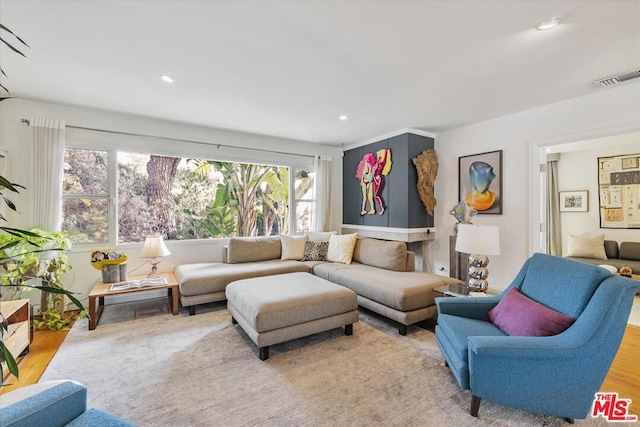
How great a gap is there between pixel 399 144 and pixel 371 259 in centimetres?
184

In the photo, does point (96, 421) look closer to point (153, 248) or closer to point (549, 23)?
point (153, 248)

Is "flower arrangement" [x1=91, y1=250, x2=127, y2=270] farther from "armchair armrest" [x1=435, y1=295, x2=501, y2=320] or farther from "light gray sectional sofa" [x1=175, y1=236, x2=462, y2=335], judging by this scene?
"armchair armrest" [x1=435, y1=295, x2=501, y2=320]

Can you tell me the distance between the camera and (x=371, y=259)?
4.04m

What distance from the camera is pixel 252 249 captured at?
4344 mm

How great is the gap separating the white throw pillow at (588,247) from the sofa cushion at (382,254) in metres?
3.48

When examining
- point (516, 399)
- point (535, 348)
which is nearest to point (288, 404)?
point (516, 399)

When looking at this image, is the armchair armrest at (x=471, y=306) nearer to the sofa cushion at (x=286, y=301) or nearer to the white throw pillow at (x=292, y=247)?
the sofa cushion at (x=286, y=301)

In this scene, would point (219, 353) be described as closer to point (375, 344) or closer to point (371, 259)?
point (375, 344)

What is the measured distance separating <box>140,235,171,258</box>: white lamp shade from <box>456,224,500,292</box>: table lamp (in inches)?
136

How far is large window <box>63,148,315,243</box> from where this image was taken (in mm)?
3697

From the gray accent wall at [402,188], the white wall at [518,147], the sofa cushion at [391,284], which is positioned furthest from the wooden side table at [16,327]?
the white wall at [518,147]

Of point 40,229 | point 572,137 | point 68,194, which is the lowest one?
point 40,229

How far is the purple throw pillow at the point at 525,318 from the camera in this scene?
1.72 metres

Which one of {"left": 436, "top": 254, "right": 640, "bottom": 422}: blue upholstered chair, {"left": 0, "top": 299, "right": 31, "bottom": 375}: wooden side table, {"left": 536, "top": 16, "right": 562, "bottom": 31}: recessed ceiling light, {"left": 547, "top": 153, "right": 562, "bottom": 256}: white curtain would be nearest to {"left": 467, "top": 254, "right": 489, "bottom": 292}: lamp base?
{"left": 436, "top": 254, "right": 640, "bottom": 422}: blue upholstered chair
